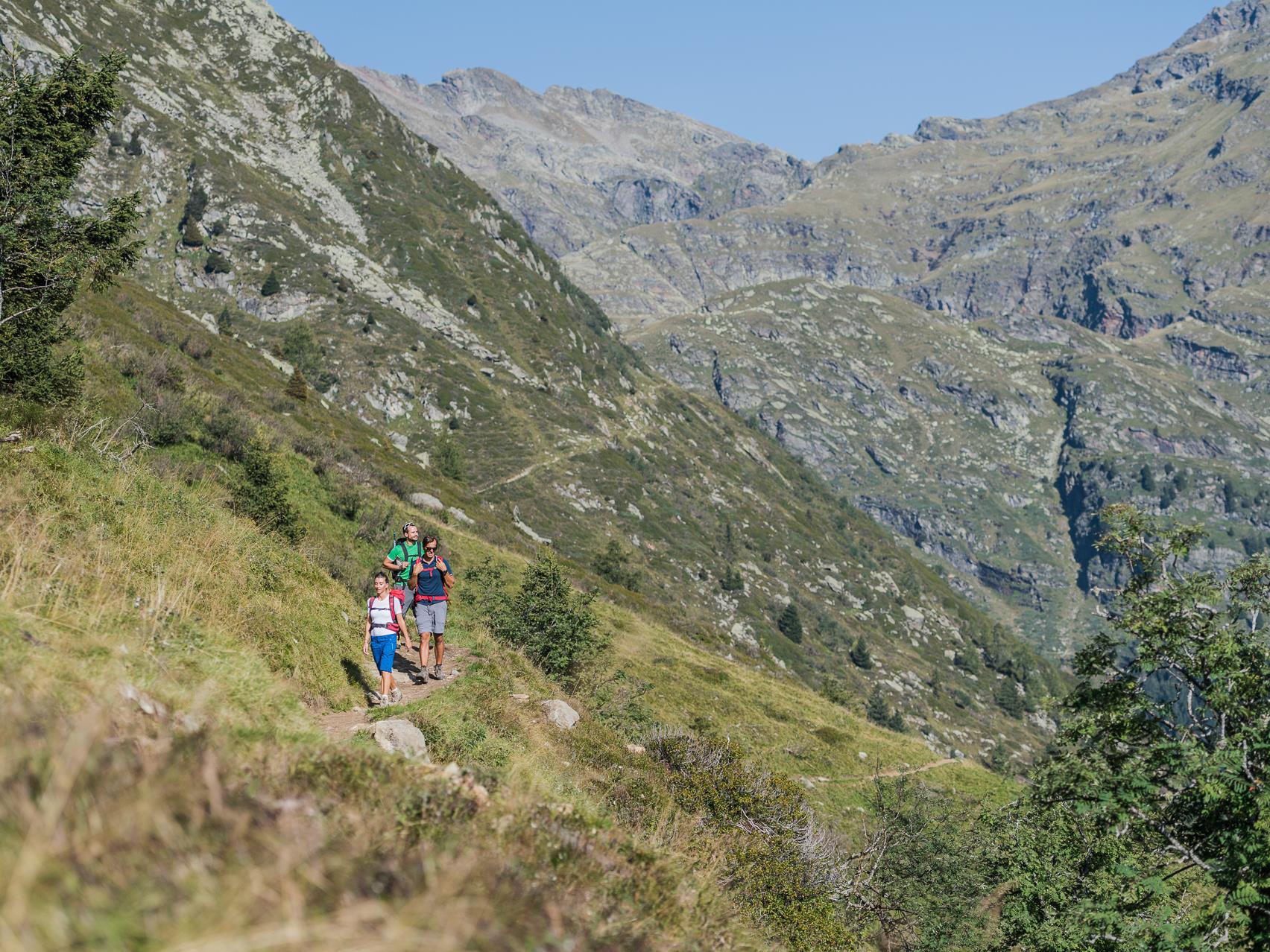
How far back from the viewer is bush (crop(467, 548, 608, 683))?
2353 cm

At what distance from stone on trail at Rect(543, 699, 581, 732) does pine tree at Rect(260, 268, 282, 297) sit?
371ft

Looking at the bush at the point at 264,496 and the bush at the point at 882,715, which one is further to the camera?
the bush at the point at 882,715

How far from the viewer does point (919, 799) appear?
2550 cm

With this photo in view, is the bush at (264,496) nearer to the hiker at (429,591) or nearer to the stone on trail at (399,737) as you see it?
the hiker at (429,591)

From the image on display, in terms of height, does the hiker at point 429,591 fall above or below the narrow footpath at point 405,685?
above

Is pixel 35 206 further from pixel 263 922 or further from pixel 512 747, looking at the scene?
pixel 263 922

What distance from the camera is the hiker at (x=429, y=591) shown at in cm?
1425

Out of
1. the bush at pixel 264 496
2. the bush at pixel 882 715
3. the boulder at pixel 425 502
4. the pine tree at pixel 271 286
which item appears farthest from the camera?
the pine tree at pixel 271 286

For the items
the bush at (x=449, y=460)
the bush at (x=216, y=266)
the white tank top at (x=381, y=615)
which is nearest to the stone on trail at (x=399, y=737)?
the white tank top at (x=381, y=615)

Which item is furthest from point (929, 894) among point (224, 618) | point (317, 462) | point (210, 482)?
point (317, 462)

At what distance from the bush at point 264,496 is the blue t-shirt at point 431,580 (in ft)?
20.9

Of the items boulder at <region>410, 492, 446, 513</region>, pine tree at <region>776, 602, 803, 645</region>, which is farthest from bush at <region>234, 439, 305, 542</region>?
Answer: pine tree at <region>776, 602, 803, 645</region>

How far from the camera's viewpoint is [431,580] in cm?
1427

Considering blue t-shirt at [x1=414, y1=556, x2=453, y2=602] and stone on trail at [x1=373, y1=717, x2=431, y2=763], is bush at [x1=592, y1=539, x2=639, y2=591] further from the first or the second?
stone on trail at [x1=373, y1=717, x2=431, y2=763]
